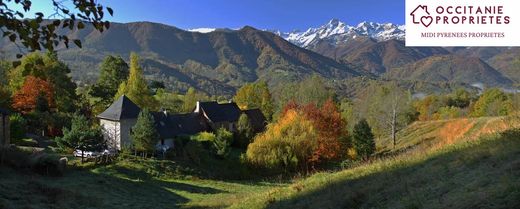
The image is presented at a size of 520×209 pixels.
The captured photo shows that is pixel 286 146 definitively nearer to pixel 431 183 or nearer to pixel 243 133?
pixel 243 133

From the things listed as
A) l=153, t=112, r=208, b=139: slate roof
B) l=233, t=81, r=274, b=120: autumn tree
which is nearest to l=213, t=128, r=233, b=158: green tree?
l=153, t=112, r=208, b=139: slate roof

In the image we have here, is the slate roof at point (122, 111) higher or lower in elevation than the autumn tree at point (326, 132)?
higher

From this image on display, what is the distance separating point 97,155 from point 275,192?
27.2m

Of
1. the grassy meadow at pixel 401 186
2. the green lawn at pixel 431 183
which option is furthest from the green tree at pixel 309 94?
the green lawn at pixel 431 183

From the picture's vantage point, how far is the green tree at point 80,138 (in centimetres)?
3522

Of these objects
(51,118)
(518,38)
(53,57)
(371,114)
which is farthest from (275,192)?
(371,114)

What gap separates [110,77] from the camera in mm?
60406

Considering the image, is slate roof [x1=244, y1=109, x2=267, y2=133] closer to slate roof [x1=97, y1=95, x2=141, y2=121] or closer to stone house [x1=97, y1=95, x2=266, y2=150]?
stone house [x1=97, y1=95, x2=266, y2=150]

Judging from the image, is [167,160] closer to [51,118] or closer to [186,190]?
[186,190]

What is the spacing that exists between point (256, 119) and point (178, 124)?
15.5 metres

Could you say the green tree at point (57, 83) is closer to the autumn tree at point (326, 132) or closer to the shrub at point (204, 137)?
the shrub at point (204, 137)

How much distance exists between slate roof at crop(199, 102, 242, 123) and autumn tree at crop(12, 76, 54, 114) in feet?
62.6

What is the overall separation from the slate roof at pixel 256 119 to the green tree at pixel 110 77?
17966 millimetres

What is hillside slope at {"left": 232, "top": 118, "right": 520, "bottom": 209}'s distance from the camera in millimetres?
6895
